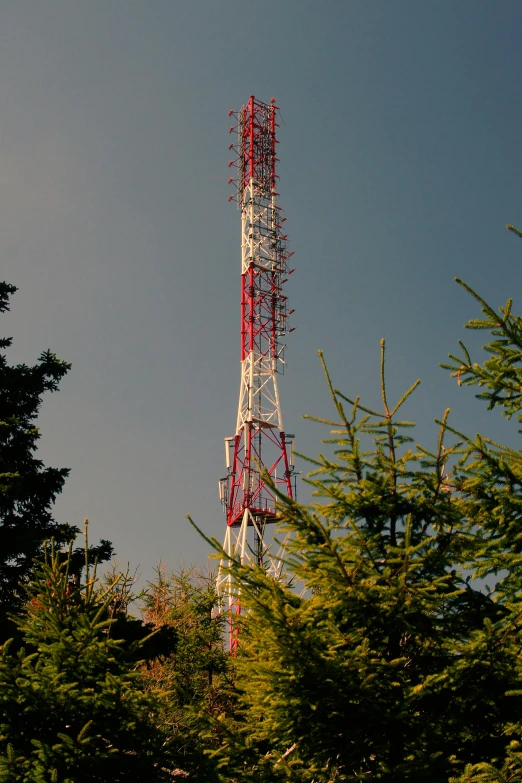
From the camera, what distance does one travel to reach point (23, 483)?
1102 cm

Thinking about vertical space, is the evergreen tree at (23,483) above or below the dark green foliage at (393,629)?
above

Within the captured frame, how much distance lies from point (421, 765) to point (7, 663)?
369cm

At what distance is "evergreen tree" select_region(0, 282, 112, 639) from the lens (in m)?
10.4

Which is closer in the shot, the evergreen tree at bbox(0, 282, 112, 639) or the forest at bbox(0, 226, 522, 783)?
the forest at bbox(0, 226, 522, 783)

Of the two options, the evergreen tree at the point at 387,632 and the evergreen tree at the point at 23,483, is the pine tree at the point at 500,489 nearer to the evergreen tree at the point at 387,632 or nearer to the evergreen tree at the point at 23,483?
the evergreen tree at the point at 387,632

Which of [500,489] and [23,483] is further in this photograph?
[23,483]

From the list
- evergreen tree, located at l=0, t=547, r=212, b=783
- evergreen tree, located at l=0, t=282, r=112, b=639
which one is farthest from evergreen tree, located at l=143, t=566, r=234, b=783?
evergreen tree, located at l=0, t=547, r=212, b=783

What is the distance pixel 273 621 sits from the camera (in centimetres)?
467

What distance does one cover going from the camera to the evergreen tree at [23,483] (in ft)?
34.1

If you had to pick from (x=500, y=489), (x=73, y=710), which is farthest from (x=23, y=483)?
(x=500, y=489)

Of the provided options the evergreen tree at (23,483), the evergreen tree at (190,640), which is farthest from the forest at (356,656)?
the evergreen tree at (190,640)

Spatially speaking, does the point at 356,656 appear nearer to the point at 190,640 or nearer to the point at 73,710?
the point at 73,710

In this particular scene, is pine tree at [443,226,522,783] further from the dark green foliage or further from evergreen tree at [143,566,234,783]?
evergreen tree at [143,566,234,783]

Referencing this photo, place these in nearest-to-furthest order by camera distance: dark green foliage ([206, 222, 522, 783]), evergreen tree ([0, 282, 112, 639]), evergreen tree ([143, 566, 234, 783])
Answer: dark green foliage ([206, 222, 522, 783]), evergreen tree ([0, 282, 112, 639]), evergreen tree ([143, 566, 234, 783])
